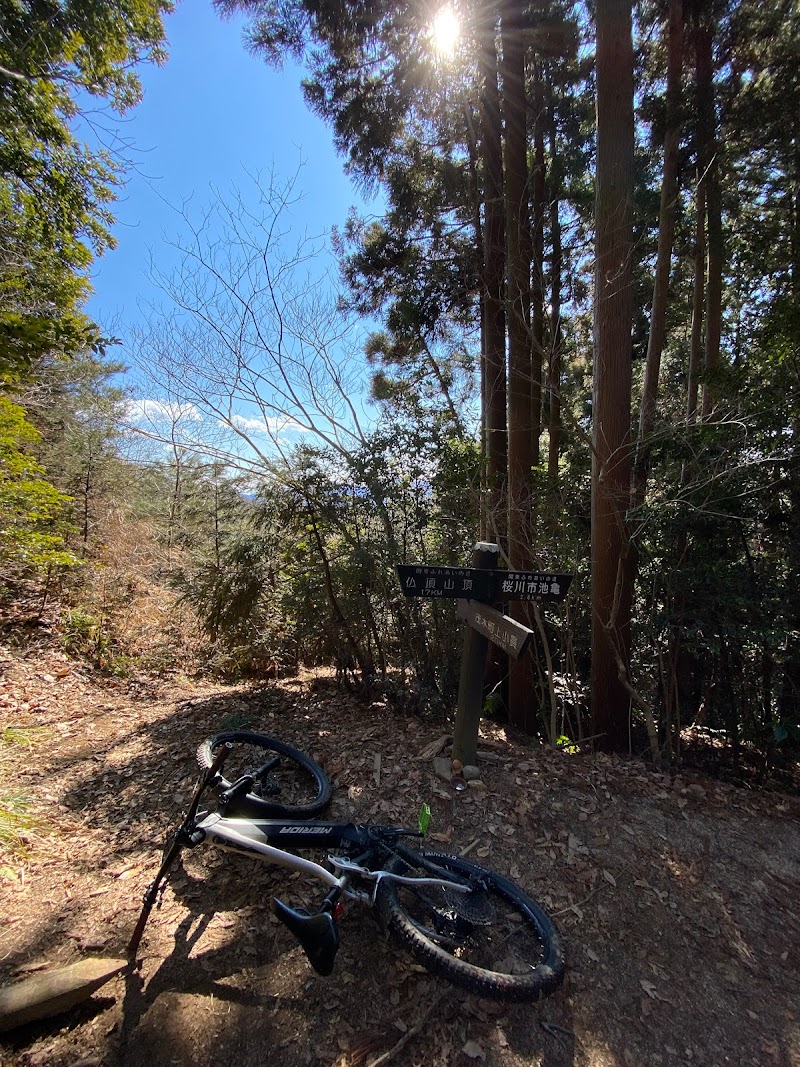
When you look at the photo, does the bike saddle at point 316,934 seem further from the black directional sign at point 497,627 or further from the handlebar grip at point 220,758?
the black directional sign at point 497,627

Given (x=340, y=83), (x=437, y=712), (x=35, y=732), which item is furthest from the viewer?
(x=340, y=83)

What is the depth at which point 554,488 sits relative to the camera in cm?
488

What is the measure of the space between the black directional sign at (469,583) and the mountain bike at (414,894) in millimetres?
1247

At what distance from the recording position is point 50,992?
5.65ft

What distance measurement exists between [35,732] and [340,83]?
8.29 metres

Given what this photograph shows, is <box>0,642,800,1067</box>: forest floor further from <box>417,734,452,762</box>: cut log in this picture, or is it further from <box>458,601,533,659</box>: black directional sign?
<box>458,601,533,659</box>: black directional sign

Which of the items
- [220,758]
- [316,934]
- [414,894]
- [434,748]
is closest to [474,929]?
[414,894]

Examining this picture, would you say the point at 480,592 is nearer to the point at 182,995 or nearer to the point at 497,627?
the point at 497,627

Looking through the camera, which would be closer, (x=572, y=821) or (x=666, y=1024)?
(x=666, y=1024)

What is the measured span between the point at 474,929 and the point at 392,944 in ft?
1.19

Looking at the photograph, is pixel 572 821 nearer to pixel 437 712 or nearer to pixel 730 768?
pixel 437 712

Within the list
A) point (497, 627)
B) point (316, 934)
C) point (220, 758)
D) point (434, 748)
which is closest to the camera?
point (316, 934)

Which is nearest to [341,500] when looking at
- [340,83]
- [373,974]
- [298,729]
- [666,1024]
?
[298,729]

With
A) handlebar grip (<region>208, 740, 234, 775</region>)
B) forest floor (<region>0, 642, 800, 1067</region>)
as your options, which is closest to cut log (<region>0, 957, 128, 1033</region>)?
forest floor (<region>0, 642, 800, 1067</region>)
